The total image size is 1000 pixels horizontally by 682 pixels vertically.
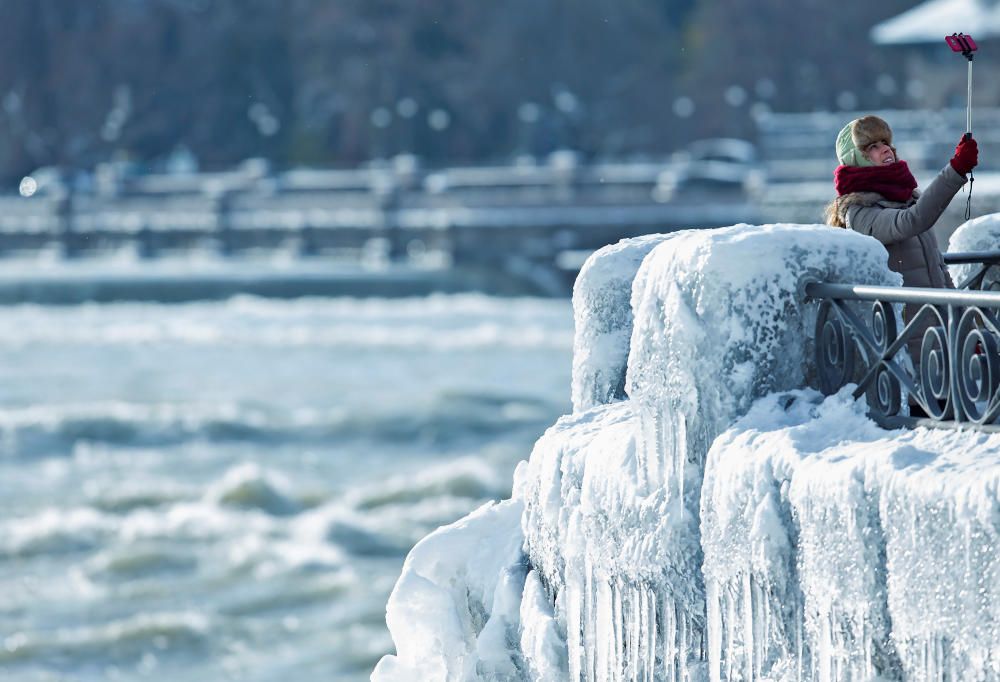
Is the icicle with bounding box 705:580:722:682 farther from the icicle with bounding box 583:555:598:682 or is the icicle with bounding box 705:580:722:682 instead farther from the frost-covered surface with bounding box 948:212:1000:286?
the frost-covered surface with bounding box 948:212:1000:286

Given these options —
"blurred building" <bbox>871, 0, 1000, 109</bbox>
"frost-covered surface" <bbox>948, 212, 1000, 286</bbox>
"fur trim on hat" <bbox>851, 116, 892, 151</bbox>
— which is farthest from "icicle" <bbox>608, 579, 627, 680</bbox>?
Answer: "blurred building" <bbox>871, 0, 1000, 109</bbox>

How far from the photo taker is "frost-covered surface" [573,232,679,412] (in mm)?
7336

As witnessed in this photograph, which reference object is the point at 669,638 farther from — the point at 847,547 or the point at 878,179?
the point at 878,179

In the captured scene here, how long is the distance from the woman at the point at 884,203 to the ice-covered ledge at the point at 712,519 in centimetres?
39

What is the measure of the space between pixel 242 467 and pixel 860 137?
19935 millimetres

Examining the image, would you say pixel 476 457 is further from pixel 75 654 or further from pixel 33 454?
pixel 75 654

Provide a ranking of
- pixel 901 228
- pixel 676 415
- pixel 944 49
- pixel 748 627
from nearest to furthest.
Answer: pixel 748 627
pixel 676 415
pixel 901 228
pixel 944 49

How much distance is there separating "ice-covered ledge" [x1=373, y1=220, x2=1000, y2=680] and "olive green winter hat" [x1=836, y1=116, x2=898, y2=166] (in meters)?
0.53

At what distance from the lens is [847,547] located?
485cm

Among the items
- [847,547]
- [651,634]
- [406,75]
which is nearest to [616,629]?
[651,634]

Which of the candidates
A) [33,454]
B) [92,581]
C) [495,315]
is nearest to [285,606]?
[92,581]

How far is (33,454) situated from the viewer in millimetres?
27859

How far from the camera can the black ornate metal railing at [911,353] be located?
5090 mm

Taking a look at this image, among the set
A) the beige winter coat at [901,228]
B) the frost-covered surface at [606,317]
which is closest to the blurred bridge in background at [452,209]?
the frost-covered surface at [606,317]
